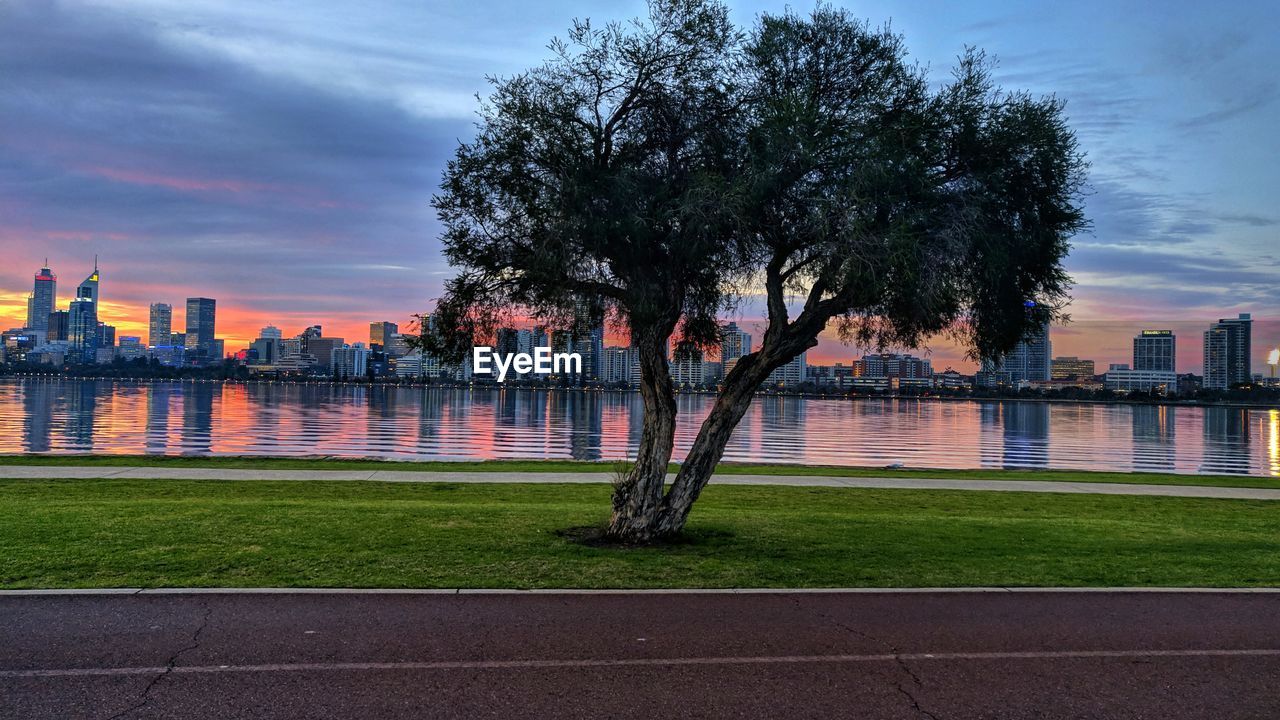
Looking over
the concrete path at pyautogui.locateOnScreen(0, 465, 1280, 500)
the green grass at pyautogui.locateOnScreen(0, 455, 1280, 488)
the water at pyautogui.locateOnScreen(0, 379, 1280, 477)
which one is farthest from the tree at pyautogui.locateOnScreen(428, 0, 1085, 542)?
the water at pyautogui.locateOnScreen(0, 379, 1280, 477)

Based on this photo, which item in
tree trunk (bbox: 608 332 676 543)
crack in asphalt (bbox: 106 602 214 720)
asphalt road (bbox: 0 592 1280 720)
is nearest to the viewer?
crack in asphalt (bbox: 106 602 214 720)

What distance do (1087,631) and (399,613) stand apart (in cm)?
646

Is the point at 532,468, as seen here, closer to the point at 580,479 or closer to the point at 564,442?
the point at 580,479

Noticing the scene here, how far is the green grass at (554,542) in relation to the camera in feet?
32.6

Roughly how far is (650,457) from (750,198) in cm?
388

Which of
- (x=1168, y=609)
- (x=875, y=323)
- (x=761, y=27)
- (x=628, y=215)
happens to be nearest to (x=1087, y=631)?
(x=1168, y=609)

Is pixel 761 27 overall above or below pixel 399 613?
above

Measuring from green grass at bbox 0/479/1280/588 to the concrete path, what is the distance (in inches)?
77.5

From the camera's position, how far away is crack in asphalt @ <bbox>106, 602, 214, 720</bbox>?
5.75 m

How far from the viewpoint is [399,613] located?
27.1 feet

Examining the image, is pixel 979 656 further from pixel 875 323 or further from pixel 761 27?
pixel 761 27

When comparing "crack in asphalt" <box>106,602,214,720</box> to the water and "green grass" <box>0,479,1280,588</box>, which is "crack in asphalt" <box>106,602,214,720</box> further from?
the water

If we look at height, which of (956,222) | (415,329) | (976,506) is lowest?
(976,506)

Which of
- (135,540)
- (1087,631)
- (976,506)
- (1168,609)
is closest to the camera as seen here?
(1087,631)
